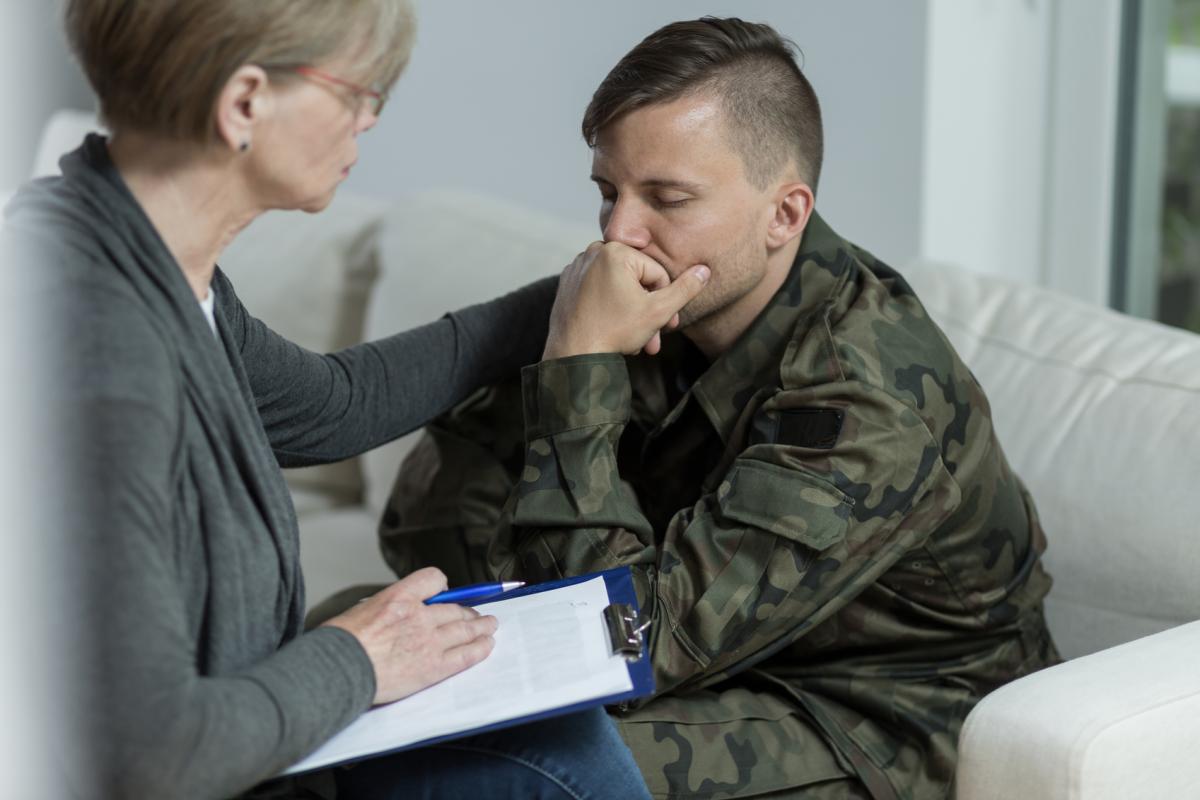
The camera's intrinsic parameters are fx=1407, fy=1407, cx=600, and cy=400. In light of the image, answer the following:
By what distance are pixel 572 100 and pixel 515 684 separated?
5.53ft

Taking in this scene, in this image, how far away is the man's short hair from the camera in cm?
131

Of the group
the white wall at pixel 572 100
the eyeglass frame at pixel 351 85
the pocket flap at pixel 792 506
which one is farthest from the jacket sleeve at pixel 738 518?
the white wall at pixel 572 100

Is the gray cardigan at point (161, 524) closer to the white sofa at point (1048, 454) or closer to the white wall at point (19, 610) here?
the white wall at point (19, 610)

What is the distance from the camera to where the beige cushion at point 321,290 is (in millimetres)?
2344

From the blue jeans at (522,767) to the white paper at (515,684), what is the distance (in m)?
0.08

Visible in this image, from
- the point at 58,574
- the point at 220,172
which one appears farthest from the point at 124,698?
the point at 220,172

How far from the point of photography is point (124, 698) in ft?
2.77

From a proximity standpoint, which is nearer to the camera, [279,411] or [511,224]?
[279,411]

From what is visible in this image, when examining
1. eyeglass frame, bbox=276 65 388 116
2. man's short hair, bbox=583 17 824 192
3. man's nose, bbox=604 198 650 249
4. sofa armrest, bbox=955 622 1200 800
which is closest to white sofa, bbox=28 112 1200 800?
sofa armrest, bbox=955 622 1200 800

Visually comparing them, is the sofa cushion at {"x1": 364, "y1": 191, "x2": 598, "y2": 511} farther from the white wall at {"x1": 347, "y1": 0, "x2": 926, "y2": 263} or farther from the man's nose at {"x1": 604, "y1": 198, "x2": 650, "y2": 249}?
the man's nose at {"x1": 604, "y1": 198, "x2": 650, "y2": 249}

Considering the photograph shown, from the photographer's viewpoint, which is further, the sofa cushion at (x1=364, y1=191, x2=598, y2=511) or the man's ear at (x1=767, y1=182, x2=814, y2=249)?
the sofa cushion at (x1=364, y1=191, x2=598, y2=511)

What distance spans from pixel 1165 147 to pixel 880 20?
0.56 meters

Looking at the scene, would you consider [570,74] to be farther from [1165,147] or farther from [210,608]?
[210,608]

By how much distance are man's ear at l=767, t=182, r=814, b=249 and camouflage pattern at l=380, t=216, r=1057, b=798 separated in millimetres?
35
